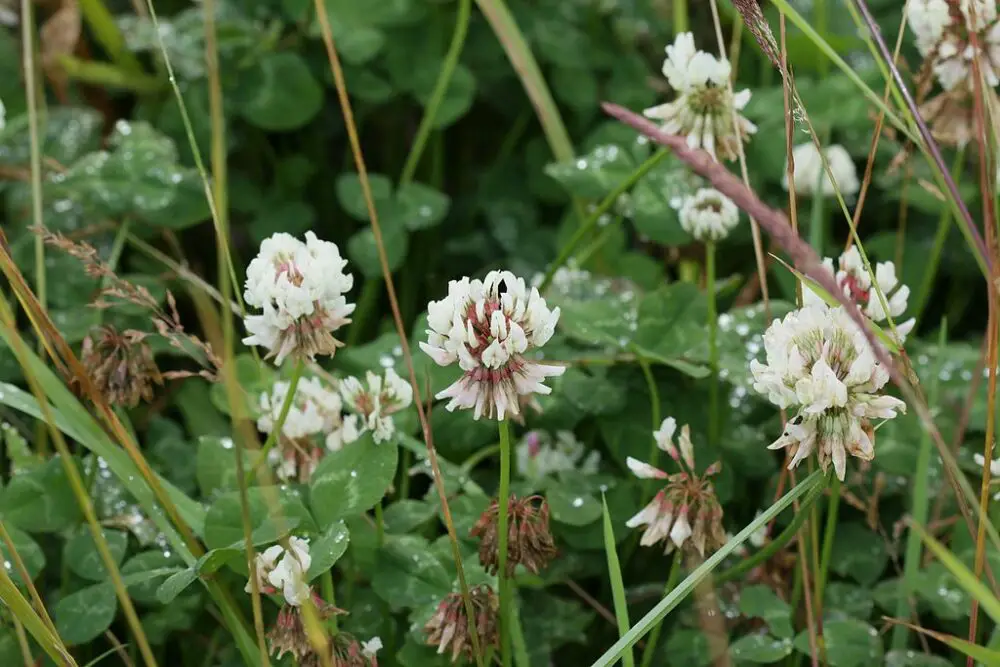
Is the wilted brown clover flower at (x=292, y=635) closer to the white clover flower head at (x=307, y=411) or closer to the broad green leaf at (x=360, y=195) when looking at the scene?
the white clover flower head at (x=307, y=411)

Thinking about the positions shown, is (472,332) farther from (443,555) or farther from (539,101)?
(539,101)

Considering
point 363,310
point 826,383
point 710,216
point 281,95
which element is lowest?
point 363,310

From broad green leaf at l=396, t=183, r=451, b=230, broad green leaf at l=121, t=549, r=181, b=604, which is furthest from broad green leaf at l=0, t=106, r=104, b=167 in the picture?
broad green leaf at l=121, t=549, r=181, b=604

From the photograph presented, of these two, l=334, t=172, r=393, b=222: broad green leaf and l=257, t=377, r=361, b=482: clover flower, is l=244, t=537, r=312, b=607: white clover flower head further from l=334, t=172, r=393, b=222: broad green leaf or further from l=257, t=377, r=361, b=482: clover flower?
l=334, t=172, r=393, b=222: broad green leaf

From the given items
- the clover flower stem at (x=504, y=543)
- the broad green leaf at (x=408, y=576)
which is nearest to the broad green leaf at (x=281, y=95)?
the broad green leaf at (x=408, y=576)

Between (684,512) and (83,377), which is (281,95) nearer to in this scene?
(83,377)

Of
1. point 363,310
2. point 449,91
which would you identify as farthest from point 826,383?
point 449,91
